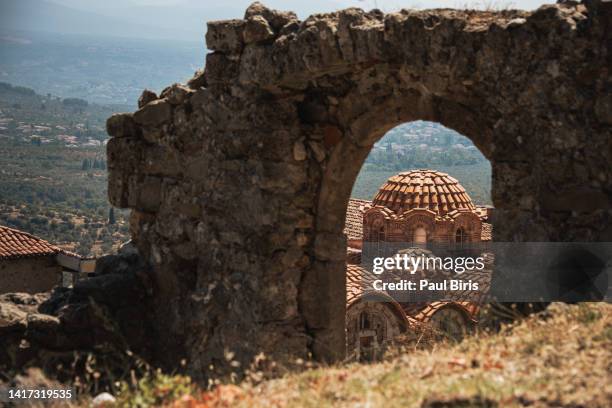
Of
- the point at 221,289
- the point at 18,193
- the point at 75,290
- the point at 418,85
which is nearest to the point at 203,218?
the point at 221,289

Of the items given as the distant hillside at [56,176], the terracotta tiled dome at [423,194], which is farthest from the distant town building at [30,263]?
the distant hillside at [56,176]

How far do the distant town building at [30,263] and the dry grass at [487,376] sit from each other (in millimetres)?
14833

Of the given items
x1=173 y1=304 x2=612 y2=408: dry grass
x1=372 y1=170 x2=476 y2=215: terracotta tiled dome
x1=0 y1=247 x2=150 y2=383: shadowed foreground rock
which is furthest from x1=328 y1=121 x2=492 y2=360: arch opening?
x1=173 y1=304 x2=612 y2=408: dry grass

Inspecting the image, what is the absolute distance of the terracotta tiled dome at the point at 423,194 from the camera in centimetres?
2503

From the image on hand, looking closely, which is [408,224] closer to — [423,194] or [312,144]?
[423,194]

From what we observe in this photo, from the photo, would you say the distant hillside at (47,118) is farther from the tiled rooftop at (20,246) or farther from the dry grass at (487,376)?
the dry grass at (487,376)

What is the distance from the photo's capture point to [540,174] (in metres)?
6.07

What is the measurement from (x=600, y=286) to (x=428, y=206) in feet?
62.8

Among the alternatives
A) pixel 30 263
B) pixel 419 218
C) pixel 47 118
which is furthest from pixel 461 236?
pixel 47 118

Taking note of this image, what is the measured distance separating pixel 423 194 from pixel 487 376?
20.5 meters

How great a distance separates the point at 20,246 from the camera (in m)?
19.9

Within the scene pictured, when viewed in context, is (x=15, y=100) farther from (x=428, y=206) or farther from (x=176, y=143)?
(x=176, y=143)

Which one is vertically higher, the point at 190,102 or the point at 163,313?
the point at 190,102

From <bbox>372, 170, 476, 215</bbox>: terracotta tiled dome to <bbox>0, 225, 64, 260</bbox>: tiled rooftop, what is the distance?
9530 mm
